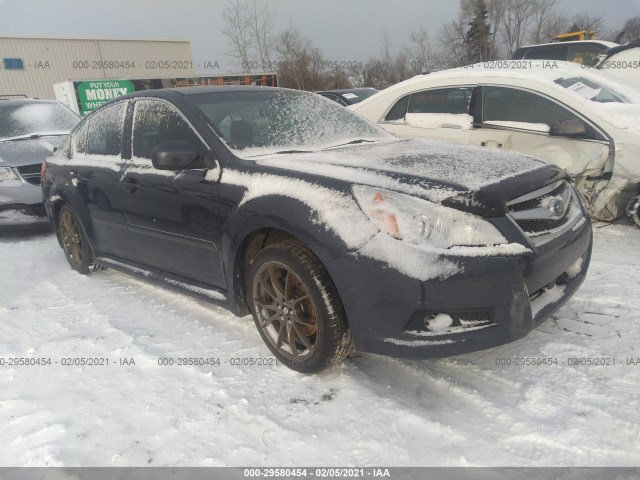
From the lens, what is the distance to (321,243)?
2344 millimetres

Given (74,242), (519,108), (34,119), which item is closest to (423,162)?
(519,108)

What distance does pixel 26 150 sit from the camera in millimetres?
6316

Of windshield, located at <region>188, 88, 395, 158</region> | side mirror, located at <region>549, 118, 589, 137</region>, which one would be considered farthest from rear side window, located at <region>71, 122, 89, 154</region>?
side mirror, located at <region>549, 118, 589, 137</region>

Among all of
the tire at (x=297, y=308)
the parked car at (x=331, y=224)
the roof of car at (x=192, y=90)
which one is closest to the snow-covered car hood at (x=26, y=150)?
the parked car at (x=331, y=224)

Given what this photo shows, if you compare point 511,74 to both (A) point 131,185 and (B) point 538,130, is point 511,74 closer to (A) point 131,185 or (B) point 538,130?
(B) point 538,130

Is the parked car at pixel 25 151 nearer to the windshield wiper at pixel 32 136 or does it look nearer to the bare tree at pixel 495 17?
the windshield wiper at pixel 32 136

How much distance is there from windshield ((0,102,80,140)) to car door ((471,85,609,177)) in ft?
Result: 19.4

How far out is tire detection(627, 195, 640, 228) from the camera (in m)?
4.50

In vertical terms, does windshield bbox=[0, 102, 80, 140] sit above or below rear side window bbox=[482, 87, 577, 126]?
above

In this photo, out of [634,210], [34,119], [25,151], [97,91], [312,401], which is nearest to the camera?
[312,401]

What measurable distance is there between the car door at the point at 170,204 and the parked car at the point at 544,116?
2849 millimetres

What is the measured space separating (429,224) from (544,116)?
126 inches

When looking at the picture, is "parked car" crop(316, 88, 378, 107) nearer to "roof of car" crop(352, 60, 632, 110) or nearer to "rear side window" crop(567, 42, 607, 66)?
"rear side window" crop(567, 42, 607, 66)

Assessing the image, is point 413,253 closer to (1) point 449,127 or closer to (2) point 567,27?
(1) point 449,127
